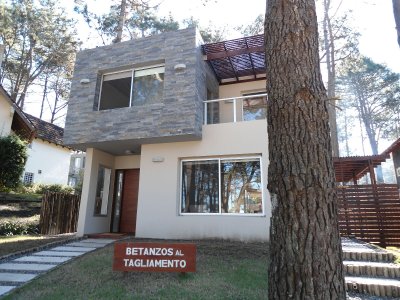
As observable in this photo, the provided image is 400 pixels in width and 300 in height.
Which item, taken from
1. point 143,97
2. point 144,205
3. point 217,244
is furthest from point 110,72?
point 217,244

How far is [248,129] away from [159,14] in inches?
499

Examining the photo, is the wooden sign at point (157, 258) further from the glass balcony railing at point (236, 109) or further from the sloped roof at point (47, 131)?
the sloped roof at point (47, 131)

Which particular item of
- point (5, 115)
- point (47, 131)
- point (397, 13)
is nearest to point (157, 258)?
point (397, 13)

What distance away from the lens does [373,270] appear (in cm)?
538

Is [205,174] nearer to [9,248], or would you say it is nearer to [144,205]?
[144,205]

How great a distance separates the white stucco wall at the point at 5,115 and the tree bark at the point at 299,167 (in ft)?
54.1

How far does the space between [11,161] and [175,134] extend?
8.20 m

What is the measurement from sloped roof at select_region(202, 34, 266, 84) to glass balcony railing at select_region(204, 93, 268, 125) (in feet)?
4.82

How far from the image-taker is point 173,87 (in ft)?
30.2

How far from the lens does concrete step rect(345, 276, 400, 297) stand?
15.0ft

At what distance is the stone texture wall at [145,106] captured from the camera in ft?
29.3

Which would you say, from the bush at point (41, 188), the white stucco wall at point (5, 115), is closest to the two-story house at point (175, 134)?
the white stucco wall at point (5, 115)

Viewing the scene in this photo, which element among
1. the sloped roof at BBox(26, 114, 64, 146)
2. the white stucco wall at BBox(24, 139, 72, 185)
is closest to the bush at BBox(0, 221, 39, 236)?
the white stucco wall at BBox(24, 139, 72, 185)

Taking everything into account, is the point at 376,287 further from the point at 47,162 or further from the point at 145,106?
the point at 47,162
